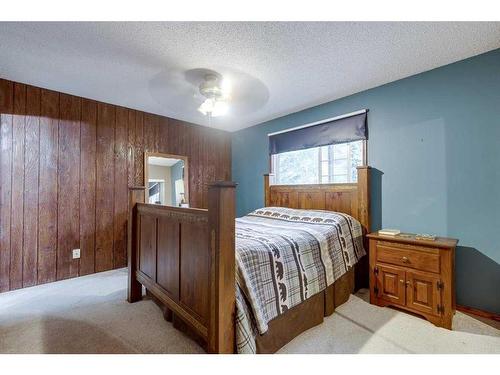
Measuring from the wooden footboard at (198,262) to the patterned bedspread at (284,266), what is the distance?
10cm

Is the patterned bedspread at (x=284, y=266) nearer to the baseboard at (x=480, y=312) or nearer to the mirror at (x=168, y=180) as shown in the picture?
the baseboard at (x=480, y=312)

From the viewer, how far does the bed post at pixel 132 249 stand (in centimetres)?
221

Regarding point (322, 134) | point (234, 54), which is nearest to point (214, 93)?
point (234, 54)

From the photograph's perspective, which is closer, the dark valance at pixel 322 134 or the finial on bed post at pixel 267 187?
the dark valance at pixel 322 134

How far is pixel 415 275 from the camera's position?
194cm

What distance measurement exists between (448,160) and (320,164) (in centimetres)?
140

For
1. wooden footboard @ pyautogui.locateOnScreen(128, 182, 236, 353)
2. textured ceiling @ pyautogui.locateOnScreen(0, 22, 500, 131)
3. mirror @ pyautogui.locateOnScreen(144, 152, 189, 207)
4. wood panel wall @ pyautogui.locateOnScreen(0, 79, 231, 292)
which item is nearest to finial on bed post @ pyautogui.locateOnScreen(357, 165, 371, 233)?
textured ceiling @ pyautogui.locateOnScreen(0, 22, 500, 131)

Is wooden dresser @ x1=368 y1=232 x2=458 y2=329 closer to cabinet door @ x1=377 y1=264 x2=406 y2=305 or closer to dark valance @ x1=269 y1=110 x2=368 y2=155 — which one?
cabinet door @ x1=377 y1=264 x2=406 y2=305

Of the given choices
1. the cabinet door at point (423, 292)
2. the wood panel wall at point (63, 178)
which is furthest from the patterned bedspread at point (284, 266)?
the wood panel wall at point (63, 178)

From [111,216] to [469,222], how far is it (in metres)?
3.99

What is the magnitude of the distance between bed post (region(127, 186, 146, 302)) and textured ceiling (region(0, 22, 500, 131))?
4.04 ft
